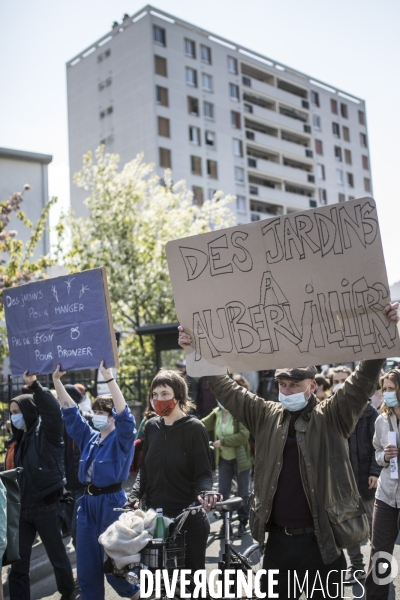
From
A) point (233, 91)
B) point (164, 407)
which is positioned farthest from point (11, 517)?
point (233, 91)

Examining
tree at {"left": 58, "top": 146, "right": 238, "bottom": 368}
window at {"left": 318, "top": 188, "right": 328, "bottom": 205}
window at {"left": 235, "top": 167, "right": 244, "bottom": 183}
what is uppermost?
window at {"left": 318, "top": 188, "right": 328, "bottom": 205}

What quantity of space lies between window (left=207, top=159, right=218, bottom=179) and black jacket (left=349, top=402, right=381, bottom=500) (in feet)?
133

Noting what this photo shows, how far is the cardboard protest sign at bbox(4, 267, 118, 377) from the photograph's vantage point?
5172 mm

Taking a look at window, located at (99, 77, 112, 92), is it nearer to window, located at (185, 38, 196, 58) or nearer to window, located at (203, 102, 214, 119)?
window, located at (185, 38, 196, 58)

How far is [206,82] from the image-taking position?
46938 mm

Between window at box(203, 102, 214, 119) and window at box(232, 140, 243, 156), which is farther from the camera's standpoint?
window at box(232, 140, 243, 156)

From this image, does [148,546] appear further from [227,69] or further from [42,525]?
[227,69]

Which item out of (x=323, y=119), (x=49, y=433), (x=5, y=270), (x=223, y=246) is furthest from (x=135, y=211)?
(x=323, y=119)

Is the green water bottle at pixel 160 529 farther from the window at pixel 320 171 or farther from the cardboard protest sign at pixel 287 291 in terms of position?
the window at pixel 320 171

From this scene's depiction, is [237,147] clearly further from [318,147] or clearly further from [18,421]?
[18,421]

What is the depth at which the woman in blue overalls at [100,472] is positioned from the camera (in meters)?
5.05

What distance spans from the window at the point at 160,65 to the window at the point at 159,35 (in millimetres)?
1183

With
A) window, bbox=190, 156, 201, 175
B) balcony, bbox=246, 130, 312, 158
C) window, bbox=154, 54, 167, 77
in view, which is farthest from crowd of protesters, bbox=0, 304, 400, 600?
balcony, bbox=246, 130, 312, 158

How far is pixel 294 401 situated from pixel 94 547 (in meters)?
2.27
